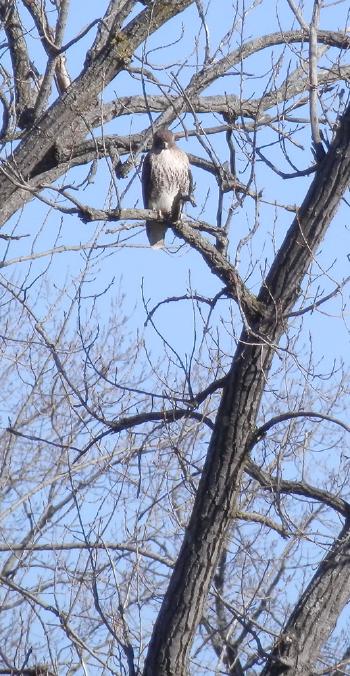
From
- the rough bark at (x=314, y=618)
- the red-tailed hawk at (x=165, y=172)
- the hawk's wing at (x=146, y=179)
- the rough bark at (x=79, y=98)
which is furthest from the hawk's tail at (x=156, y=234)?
the rough bark at (x=314, y=618)

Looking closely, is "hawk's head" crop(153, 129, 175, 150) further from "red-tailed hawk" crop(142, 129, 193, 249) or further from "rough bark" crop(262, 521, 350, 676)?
"rough bark" crop(262, 521, 350, 676)

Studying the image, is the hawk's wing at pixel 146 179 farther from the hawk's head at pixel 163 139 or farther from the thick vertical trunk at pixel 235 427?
the thick vertical trunk at pixel 235 427

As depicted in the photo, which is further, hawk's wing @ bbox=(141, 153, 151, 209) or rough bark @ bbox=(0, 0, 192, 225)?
hawk's wing @ bbox=(141, 153, 151, 209)

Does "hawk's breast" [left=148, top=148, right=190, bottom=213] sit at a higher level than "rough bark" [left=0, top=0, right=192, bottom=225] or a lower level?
higher

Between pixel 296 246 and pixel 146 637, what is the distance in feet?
7.87

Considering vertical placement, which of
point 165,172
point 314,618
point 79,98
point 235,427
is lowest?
point 314,618

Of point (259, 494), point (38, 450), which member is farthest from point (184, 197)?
point (38, 450)

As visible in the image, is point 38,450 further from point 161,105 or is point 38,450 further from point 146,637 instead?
point 146,637

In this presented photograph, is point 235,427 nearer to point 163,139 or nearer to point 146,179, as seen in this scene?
point 163,139

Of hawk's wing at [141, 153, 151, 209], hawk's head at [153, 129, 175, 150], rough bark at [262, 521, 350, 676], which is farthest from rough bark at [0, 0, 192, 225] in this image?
rough bark at [262, 521, 350, 676]

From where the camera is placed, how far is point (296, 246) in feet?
15.5

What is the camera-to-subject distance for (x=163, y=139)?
7773 mm

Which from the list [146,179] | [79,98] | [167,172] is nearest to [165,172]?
[167,172]

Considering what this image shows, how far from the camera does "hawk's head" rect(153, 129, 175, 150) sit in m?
7.64
